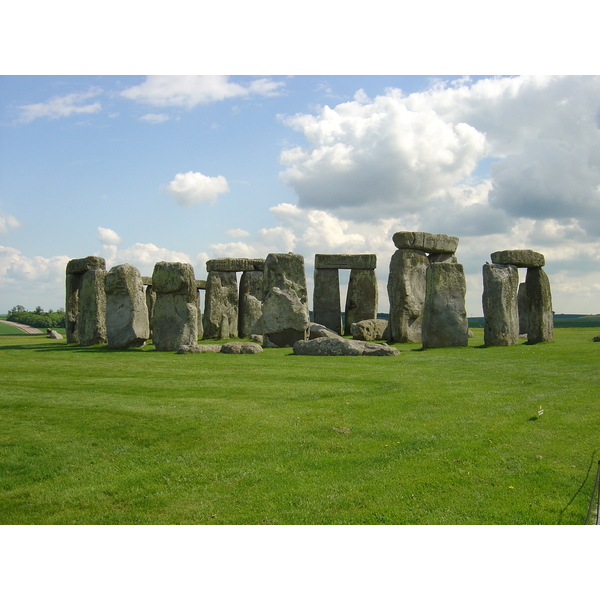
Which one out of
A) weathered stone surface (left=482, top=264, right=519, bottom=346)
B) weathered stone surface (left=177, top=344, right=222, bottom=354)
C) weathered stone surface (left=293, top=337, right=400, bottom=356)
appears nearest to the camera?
weathered stone surface (left=293, top=337, right=400, bottom=356)

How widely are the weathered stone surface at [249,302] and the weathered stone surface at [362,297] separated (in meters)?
4.44

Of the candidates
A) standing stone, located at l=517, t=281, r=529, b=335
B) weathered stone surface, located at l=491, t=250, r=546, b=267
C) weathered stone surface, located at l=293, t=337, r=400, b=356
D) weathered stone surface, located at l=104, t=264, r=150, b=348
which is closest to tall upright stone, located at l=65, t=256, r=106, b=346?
weathered stone surface, located at l=104, t=264, r=150, b=348

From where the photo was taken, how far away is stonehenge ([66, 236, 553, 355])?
18516 mm

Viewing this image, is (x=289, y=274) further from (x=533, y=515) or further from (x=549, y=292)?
(x=533, y=515)

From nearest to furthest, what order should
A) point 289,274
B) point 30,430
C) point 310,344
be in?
point 30,430
point 310,344
point 289,274

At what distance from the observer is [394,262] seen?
2375 centimetres

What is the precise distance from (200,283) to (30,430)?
23.6 meters

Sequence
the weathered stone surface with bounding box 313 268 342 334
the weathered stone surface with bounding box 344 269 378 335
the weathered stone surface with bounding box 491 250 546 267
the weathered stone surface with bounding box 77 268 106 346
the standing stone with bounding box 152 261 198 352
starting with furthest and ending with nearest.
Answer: the weathered stone surface with bounding box 344 269 378 335
the weathered stone surface with bounding box 313 268 342 334
the weathered stone surface with bounding box 77 268 106 346
the weathered stone surface with bounding box 491 250 546 267
the standing stone with bounding box 152 261 198 352

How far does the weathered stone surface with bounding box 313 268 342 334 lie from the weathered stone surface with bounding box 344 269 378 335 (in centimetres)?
78

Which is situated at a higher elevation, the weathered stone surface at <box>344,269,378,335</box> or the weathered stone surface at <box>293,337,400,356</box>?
the weathered stone surface at <box>344,269,378,335</box>

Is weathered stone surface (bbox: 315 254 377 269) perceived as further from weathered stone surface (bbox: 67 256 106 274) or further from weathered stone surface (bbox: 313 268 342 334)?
weathered stone surface (bbox: 67 256 106 274)

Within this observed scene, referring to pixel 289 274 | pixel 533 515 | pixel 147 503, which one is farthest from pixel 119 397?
pixel 289 274

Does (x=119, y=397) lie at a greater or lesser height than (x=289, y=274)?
lesser

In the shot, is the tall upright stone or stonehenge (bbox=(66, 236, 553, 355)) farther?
the tall upright stone
